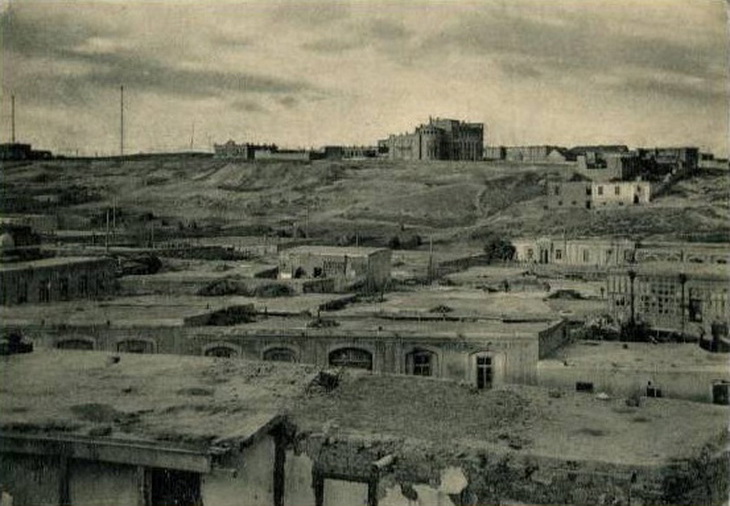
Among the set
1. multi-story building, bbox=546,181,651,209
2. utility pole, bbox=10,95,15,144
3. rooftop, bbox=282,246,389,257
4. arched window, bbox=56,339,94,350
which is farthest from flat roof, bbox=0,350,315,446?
multi-story building, bbox=546,181,651,209

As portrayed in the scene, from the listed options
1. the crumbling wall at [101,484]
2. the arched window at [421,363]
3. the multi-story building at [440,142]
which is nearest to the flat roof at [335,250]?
the multi-story building at [440,142]

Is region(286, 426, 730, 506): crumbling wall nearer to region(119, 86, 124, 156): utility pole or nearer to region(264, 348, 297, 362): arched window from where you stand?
region(264, 348, 297, 362): arched window

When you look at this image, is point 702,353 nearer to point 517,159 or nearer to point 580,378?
point 580,378

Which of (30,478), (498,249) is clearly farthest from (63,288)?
(498,249)

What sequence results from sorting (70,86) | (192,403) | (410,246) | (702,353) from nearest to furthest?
(192,403)
(702,353)
(70,86)
(410,246)

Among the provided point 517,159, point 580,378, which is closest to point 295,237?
point 517,159

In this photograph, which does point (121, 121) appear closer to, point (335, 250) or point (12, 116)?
point (12, 116)
